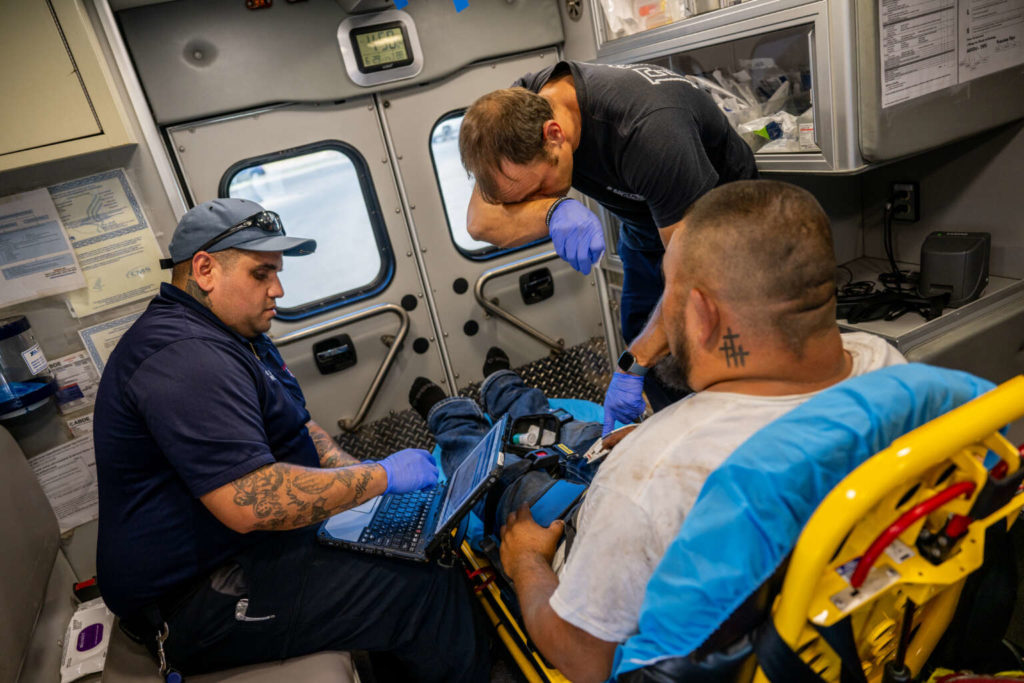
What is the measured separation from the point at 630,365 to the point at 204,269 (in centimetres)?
154

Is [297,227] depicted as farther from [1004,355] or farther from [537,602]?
[1004,355]

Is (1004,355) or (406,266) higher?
(406,266)

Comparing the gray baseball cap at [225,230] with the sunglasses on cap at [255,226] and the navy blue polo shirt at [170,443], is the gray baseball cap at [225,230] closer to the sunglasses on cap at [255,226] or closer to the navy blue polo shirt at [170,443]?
the sunglasses on cap at [255,226]

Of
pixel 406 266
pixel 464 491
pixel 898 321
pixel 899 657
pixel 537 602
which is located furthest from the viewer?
pixel 406 266

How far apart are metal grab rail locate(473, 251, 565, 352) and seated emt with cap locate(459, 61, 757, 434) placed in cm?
118

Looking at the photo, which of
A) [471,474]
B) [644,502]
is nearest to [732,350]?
[644,502]

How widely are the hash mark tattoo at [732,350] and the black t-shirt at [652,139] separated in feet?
3.10

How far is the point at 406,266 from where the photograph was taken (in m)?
3.55

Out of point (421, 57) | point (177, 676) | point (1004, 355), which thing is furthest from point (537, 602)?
point (421, 57)

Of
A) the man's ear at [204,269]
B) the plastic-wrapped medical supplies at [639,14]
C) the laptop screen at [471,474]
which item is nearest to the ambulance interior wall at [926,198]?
the man's ear at [204,269]

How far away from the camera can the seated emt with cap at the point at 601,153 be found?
2.02m

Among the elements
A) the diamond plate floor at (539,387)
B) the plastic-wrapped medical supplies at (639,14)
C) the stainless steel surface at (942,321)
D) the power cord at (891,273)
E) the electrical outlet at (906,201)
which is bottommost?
the diamond plate floor at (539,387)

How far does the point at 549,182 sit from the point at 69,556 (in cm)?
261

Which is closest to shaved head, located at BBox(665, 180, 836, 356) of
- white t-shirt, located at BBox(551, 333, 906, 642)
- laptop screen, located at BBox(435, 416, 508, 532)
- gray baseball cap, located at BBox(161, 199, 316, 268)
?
white t-shirt, located at BBox(551, 333, 906, 642)
